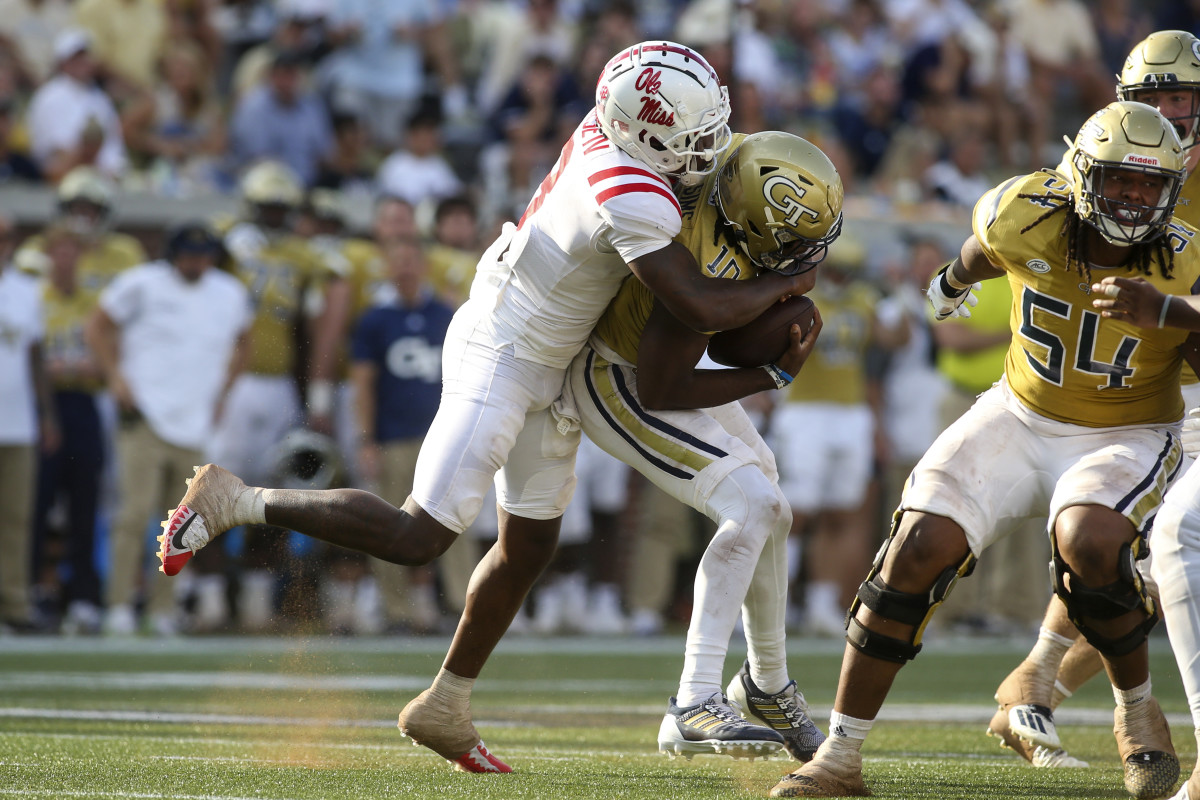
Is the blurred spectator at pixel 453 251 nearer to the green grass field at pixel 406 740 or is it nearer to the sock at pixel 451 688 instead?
the green grass field at pixel 406 740

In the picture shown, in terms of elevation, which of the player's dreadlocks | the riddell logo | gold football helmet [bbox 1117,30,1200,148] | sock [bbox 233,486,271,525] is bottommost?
sock [bbox 233,486,271,525]

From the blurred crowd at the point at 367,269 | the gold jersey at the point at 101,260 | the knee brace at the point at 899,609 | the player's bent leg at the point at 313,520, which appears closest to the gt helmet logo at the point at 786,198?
the knee brace at the point at 899,609

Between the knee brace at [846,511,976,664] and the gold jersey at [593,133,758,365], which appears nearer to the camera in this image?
the knee brace at [846,511,976,664]

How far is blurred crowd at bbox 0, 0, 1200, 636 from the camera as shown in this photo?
27.7ft

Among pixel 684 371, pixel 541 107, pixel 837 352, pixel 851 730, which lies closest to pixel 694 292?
pixel 684 371

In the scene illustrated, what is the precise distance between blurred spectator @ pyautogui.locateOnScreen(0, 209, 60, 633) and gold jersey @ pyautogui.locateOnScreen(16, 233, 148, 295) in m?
0.34

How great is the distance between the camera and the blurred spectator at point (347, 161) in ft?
34.1

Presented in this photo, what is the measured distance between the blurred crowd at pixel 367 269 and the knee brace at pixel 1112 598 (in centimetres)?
371

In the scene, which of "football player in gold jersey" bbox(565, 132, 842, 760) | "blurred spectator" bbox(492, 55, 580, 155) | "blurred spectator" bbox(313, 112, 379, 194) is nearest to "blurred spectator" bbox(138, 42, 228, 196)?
"blurred spectator" bbox(313, 112, 379, 194)

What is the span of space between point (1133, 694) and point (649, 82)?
6.88 ft

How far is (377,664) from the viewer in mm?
7234

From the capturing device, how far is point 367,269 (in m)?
8.90

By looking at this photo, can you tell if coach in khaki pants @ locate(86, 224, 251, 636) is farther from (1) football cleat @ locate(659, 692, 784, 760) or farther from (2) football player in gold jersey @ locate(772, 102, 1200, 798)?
(2) football player in gold jersey @ locate(772, 102, 1200, 798)

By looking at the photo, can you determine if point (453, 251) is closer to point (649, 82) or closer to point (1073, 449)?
point (649, 82)
